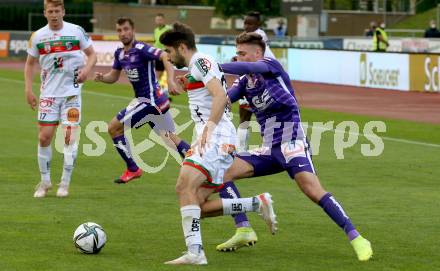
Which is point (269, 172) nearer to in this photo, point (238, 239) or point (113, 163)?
point (238, 239)

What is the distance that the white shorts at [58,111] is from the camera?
1368cm

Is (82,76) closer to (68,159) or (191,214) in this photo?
(68,159)

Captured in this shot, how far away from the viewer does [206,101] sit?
971cm

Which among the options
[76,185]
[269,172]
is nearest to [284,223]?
[269,172]

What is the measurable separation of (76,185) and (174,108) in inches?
546

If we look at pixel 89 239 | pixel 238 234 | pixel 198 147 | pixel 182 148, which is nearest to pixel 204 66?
pixel 198 147

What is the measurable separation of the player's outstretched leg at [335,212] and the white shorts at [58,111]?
4.51 meters

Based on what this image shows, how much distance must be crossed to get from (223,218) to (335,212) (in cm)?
255

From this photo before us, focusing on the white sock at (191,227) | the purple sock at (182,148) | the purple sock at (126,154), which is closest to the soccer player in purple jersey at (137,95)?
the purple sock at (126,154)

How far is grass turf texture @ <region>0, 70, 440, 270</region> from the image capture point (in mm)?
9750

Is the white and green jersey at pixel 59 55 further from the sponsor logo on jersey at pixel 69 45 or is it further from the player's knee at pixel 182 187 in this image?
the player's knee at pixel 182 187

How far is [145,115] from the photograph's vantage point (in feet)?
51.3

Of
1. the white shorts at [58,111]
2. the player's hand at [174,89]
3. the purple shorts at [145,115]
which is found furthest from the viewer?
the purple shorts at [145,115]

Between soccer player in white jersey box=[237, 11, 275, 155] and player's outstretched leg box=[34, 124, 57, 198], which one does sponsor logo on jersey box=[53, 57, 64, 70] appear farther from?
soccer player in white jersey box=[237, 11, 275, 155]
